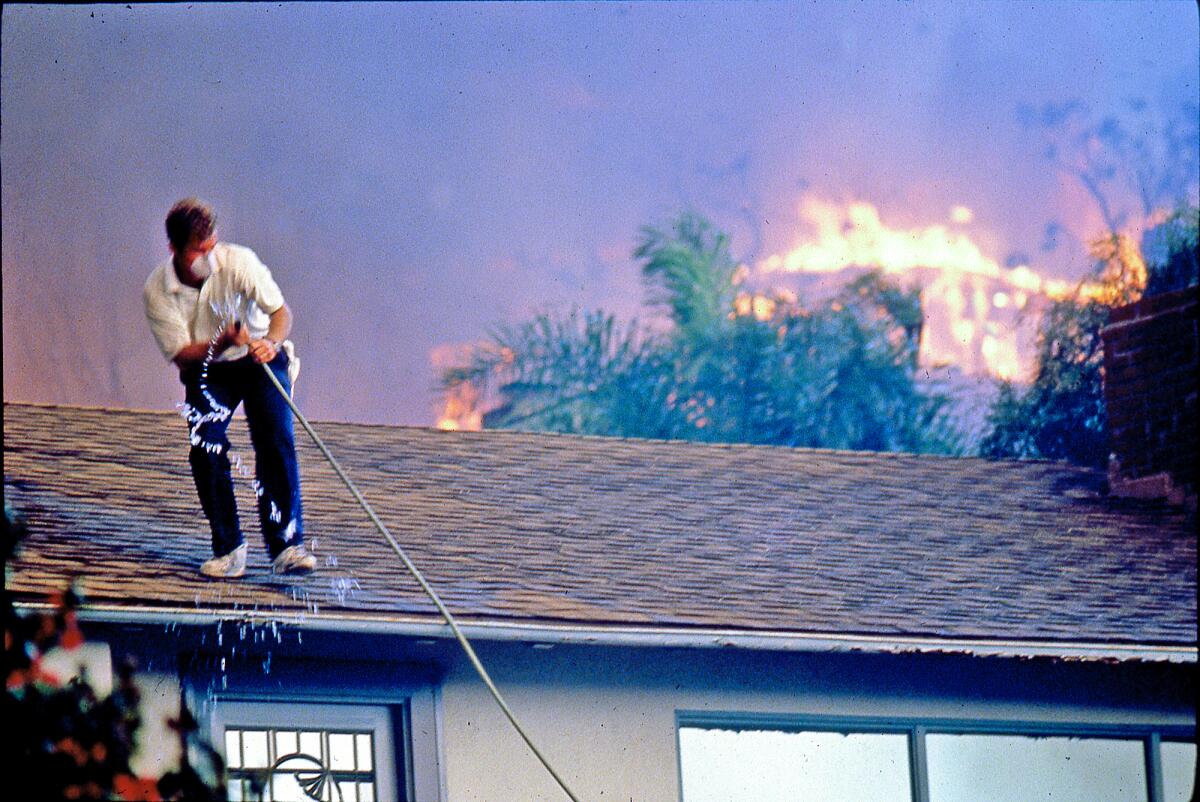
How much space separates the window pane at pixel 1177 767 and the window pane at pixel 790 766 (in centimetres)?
122

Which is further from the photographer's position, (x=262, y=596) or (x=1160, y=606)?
(x=1160, y=606)

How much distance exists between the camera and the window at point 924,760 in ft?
29.1

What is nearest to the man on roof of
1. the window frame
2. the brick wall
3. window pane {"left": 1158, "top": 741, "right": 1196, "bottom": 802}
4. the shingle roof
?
the shingle roof

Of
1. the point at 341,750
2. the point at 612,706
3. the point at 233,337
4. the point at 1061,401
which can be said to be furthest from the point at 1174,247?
the point at 341,750

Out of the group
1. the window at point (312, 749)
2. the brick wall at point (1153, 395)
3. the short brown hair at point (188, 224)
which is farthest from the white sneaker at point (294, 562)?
the brick wall at point (1153, 395)

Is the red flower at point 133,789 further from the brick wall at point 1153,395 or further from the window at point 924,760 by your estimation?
the brick wall at point 1153,395

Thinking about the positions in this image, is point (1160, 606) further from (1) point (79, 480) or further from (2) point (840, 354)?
(2) point (840, 354)

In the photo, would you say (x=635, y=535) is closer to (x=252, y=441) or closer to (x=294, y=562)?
(x=294, y=562)

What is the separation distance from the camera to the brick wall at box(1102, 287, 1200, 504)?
38.3ft

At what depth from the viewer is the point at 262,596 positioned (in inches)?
336

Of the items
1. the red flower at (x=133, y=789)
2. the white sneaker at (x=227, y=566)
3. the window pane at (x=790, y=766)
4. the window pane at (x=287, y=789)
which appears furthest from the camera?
the window pane at (x=790, y=766)

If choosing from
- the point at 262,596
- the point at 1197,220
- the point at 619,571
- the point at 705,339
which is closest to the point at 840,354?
the point at 705,339

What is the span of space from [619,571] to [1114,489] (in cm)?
354

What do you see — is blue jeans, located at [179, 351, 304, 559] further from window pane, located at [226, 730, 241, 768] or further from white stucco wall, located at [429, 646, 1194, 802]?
white stucco wall, located at [429, 646, 1194, 802]
